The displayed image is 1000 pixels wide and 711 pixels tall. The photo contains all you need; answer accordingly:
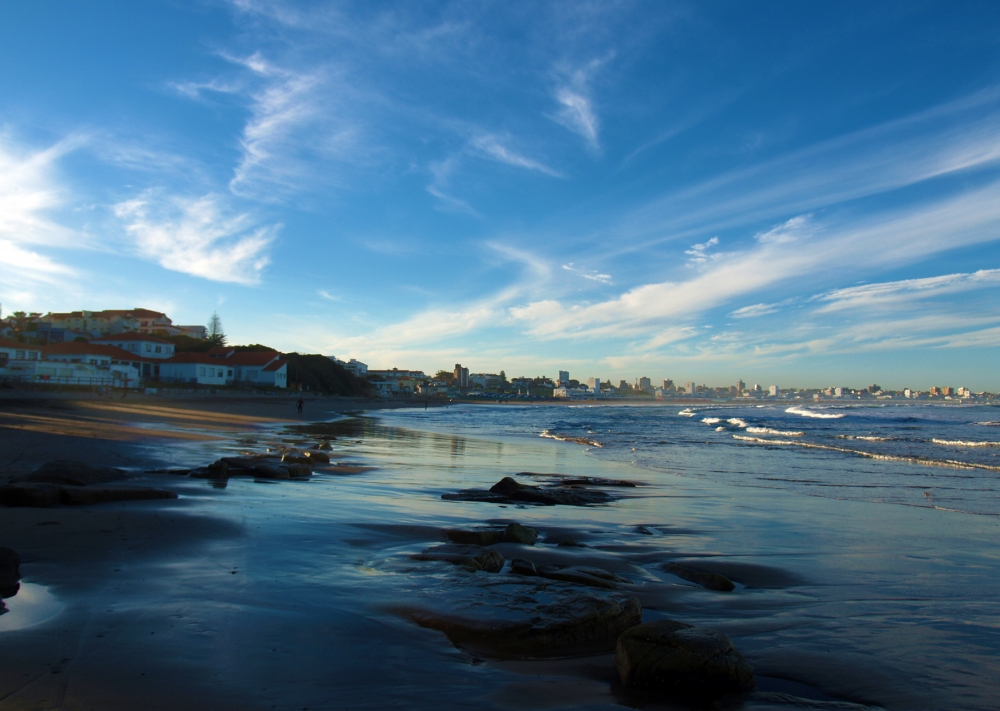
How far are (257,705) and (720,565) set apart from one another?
4.91 m

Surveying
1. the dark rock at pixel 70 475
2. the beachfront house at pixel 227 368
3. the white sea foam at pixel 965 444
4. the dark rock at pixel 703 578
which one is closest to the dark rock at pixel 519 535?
the dark rock at pixel 703 578

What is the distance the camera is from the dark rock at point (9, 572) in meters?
4.23

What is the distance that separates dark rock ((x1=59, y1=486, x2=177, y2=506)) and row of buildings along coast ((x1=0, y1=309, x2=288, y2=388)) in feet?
149

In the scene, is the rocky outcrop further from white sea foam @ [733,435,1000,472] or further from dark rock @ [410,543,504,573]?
white sea foam @ [733,435,1000,472]

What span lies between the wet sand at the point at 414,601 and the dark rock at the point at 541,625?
0.13 m

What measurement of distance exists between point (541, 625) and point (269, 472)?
8.47m

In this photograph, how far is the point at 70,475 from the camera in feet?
27.4

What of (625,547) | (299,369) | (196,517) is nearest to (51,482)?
(196,517)

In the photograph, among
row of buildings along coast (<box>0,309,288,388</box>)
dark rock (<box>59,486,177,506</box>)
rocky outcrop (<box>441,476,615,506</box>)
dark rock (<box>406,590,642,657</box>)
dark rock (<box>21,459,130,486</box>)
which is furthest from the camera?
row of buildings along coast (<box>0,309,288,388</box>)

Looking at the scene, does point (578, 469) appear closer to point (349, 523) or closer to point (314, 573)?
point (349, 523)

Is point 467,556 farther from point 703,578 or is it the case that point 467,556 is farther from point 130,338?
point 130,338

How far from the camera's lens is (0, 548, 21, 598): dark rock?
423 cm

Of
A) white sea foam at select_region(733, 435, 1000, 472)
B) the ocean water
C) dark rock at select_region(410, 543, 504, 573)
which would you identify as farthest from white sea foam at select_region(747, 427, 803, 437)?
dark rock at select_region(410, 543, 504, 573)

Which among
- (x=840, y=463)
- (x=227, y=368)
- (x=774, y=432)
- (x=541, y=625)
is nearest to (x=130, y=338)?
(x=227, y=368)
